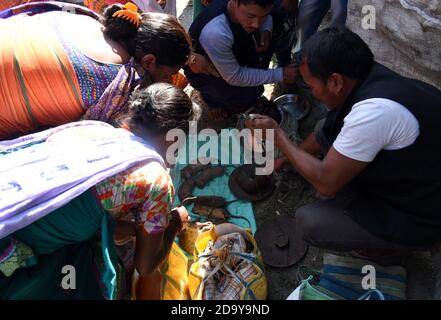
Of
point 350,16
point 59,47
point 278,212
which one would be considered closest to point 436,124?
point 278,212

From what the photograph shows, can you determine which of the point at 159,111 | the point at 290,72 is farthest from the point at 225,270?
the point at 290,72

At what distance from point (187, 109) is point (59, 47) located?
2.43 ft

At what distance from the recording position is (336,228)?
2.42m

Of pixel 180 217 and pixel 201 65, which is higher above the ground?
pixel 201 65

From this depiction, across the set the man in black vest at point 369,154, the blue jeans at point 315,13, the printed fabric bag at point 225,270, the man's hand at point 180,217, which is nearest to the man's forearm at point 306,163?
the man in black vest at point 369,154

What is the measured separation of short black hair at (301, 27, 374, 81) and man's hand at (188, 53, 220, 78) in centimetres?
135

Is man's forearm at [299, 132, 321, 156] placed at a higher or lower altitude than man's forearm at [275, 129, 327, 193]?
lower

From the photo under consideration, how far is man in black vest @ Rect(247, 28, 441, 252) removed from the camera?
200 centimetres

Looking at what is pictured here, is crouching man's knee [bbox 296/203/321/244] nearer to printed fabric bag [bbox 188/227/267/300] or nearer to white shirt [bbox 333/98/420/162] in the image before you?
printed fabric bag [bbox 188/227/267/300]

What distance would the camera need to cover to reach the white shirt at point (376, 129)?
196 cm

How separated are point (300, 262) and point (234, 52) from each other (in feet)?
5.28

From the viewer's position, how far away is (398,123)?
1.97 m

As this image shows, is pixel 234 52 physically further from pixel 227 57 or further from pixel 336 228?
pixel 336 228

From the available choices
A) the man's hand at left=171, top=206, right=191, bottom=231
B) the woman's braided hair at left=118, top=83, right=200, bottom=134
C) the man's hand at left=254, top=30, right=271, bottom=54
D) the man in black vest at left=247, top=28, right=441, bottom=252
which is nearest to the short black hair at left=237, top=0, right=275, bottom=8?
the man's hand at left=254, top=30, right=271, bottom=54
